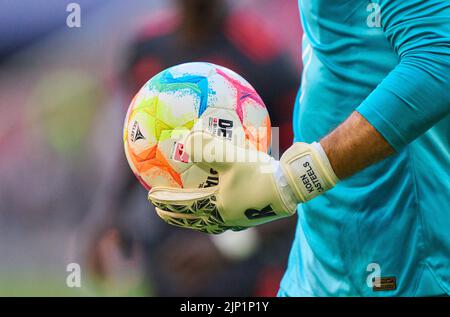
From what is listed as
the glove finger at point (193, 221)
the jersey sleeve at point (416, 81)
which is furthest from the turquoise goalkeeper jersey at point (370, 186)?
the glove finger at point (193, 221)

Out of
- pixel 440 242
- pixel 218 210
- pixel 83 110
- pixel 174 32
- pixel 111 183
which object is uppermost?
pixel 174 32

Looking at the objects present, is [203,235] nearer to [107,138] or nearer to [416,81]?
[107,138]

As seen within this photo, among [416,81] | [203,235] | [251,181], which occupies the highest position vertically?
[416,81]

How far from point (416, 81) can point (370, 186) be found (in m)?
0.41

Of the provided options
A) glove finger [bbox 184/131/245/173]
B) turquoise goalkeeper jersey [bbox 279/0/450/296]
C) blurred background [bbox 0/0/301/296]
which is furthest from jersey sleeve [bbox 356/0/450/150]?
blurred background [bbox 0/0/301/296]

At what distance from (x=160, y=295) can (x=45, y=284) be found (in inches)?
26.5

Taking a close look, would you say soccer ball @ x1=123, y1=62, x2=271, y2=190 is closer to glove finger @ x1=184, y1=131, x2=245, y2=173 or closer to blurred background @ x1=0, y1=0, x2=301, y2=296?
glove finger @ x1=184, y1=131, x2=245, y2=173

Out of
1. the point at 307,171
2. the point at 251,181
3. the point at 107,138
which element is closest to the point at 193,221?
the point at 251,181

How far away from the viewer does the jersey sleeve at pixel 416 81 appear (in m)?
1.34

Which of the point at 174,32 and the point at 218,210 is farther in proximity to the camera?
the point at 174,32

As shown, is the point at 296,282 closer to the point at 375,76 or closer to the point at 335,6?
the point at 375,76

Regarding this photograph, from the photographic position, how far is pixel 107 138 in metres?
3.62
